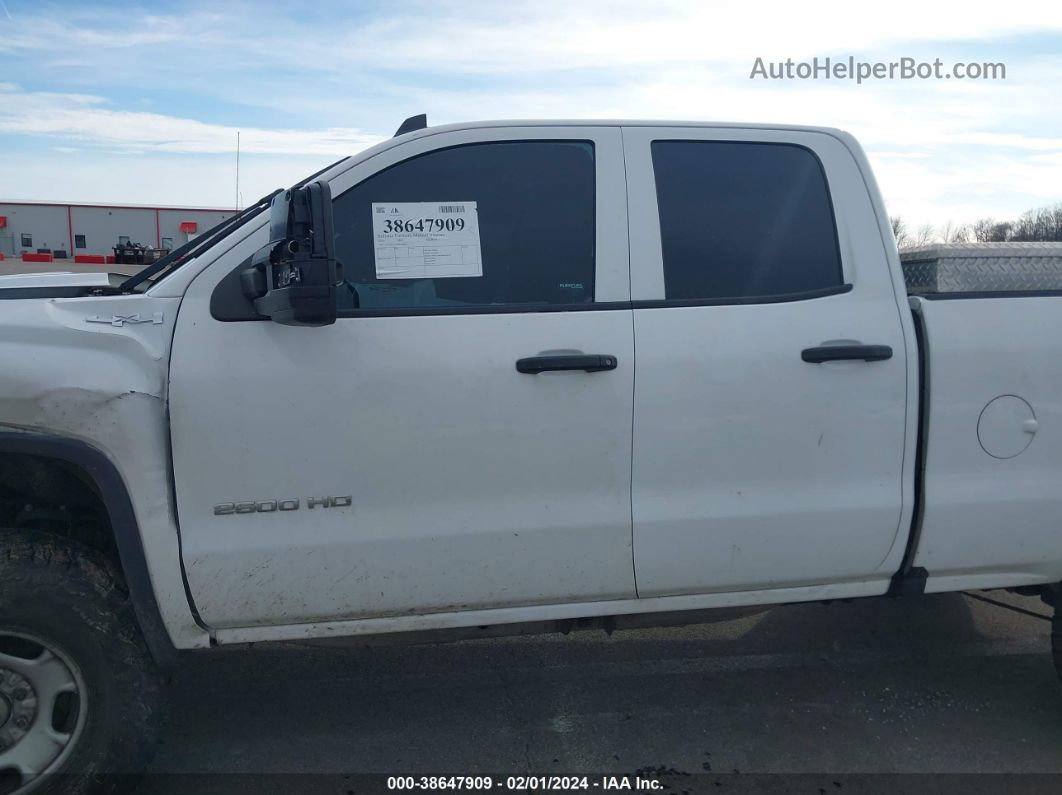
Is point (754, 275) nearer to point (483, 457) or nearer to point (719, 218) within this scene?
point (719, 218)

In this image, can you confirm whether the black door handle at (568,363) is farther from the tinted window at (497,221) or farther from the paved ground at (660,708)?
the paved ground at (660,708)

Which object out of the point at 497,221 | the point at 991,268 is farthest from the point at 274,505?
the point at 991,268

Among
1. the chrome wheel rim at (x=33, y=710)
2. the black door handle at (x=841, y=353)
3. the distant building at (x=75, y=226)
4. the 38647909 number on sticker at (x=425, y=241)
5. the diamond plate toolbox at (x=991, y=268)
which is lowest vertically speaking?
the chrome wheel rim at (x=33, y=710)

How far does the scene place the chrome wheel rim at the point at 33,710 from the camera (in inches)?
107

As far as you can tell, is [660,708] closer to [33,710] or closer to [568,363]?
[568,363]

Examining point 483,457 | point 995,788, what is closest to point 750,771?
point 995,788

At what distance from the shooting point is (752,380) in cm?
298

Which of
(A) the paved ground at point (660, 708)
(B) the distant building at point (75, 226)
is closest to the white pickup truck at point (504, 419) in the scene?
(A) the paved ground at point (660, 708)

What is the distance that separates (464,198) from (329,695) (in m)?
2.13

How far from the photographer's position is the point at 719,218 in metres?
3.19

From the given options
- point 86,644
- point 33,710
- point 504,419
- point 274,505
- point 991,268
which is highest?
point 991,268

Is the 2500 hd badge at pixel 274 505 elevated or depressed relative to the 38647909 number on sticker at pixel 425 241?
depressed

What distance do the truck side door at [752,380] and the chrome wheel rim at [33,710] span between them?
1757 millimetres

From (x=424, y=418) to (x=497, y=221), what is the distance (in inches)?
27.8
